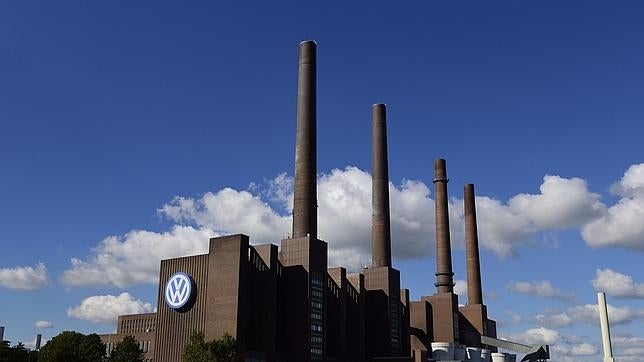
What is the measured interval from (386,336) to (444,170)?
3431 centimetres

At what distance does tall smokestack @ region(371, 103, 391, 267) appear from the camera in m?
96.1

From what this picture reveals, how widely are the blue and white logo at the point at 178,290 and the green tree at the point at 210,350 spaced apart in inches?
303

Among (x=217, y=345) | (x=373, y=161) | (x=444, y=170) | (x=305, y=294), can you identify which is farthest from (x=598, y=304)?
(x=444, y=170)

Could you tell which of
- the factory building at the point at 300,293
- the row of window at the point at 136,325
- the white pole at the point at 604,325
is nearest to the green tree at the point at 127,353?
the factory building at the point at 300,293

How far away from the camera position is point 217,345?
212 feet

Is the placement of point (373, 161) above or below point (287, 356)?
above

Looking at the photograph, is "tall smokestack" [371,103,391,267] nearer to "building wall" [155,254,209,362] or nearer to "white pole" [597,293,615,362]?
"building wall" [155,254,209,362]

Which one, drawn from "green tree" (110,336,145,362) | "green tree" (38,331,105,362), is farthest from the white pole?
"green tree" (38,331,105,362)

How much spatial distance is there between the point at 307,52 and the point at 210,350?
4102cm

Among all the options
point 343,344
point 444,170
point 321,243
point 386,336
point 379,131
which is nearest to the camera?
point 321,243

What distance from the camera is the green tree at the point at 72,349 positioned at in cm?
7288

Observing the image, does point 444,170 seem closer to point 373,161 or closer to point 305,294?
point 373,161

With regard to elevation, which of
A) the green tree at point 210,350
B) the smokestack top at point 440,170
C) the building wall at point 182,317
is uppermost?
the smokestack top at point 440,170

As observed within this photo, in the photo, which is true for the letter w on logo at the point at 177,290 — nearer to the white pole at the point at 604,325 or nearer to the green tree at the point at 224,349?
the green tree at the point at 224,349
